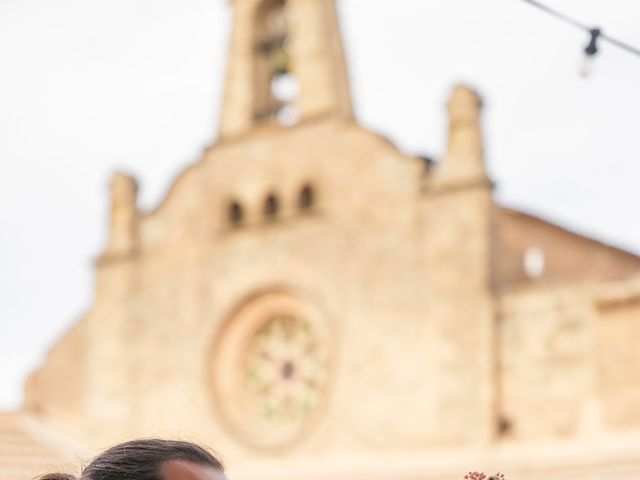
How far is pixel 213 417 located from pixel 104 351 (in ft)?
8.19

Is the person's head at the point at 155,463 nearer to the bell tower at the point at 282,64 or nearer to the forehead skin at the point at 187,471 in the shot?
the forehead skin at the point at 187,471

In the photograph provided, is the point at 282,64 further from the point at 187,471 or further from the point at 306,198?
the point at 187,471

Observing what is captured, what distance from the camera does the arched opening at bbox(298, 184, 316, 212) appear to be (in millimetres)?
20166

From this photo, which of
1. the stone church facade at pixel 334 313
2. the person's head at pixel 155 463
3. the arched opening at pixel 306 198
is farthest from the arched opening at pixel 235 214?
the person's head at pixel 155 463

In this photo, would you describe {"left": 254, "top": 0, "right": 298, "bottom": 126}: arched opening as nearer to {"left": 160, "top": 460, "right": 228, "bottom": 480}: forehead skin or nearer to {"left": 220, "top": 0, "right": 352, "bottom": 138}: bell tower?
{"left": 220, "top": 0, "right": 352, "bottom": 138}: bell tower

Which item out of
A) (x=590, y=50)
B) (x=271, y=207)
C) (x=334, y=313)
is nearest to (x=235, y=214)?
(x=271, y=207)

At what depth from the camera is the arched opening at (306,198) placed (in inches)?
794

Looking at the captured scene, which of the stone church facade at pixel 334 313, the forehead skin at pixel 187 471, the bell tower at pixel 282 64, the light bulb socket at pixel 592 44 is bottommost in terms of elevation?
the forehead skin at pixel 187 471

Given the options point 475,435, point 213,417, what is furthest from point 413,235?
point 213,417

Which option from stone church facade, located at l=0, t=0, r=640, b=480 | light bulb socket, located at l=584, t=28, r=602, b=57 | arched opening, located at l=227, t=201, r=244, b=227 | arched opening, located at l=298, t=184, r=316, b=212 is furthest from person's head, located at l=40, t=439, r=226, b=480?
arched opening, located at l=227, t=201, r=244, b=227

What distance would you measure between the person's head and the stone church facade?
49.4 ft

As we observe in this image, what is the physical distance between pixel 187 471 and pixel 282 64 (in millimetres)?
20262

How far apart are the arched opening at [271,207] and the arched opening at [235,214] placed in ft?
1.59

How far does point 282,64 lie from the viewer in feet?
71.4
